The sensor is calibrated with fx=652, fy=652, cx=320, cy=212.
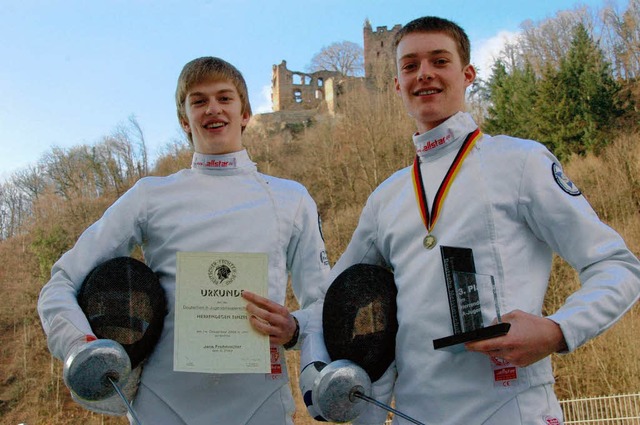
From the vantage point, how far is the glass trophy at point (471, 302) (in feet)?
6.72

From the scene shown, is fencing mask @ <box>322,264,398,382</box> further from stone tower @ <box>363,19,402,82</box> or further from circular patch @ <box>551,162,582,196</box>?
stone tower @ <box>363,19,402,82</box>

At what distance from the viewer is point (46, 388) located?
2611 cm

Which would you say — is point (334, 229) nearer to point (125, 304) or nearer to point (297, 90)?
point (125, 304)

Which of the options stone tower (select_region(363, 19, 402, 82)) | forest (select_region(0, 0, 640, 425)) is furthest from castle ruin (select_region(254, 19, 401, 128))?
forest (select_region(0, 0, 640, 425))

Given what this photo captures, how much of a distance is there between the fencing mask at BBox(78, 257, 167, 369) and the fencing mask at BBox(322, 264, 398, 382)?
26.8 inches

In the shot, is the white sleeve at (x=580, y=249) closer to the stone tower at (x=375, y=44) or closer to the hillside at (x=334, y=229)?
the hillside at (x=334, y=229)

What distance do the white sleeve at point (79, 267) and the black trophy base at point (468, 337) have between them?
4.06ft

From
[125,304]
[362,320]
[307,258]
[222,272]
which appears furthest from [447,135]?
[125,304]

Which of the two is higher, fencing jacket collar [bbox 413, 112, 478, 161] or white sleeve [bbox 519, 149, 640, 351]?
fencing jacket collar [bbox 413, 112, 478, 161]

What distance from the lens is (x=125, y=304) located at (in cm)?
242

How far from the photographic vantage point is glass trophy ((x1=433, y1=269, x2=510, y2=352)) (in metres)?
2.05

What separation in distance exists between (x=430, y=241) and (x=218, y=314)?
2.65 feet

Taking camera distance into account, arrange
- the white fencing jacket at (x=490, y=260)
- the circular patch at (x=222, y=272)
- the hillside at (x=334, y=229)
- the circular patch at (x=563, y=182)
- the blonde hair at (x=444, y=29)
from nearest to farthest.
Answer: the white fencing jacket at (x=490, y=260) < the circular patch at (x=563, y=182) < the circular patch at (x=222, y=272) < the blonde hair at (x=444, y=29) < the hillside at (x=334, y=229)

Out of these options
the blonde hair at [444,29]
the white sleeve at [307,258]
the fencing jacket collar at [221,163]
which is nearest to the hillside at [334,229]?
the white sleeve at [307,258]
